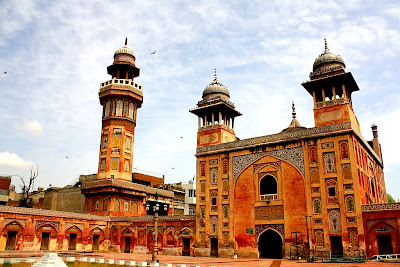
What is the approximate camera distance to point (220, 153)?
28.3 m

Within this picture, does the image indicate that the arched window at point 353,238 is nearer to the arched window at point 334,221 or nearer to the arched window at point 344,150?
the arched window at point 334,221

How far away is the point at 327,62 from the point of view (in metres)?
26.0

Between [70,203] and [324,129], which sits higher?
[324,129]

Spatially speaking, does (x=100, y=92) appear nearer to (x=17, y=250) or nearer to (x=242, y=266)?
(x=17, y=250)

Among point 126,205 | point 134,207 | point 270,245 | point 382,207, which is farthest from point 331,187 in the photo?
point 134,207

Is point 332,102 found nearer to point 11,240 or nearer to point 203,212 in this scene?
point 203,212

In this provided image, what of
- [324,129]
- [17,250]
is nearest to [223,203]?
[324,129]

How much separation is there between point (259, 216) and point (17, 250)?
17.6m

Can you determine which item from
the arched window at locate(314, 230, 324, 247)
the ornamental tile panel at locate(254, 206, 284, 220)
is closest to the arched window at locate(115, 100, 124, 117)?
the ornamental tile panel at locate(254, 206, 284, 220)

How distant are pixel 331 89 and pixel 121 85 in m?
21.3

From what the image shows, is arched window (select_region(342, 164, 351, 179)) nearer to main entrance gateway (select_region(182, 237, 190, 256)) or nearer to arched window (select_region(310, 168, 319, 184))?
arched window (select_region(310, 168, 319, 184))

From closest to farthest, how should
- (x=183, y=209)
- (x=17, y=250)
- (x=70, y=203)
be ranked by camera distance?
(x=17, y=250) < (x=70, y=203) < (x=183, y=209)

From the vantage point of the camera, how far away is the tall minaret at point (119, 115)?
116 feet

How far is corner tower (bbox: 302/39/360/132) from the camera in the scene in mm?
24328
